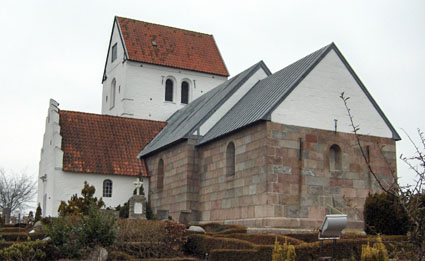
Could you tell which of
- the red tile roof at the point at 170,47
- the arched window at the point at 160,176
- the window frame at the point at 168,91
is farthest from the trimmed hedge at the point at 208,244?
the red tile roof at the point at 170,47

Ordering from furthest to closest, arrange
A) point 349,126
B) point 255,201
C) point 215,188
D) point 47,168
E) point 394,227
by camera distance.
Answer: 1. point 47,168
2. point 215,188
3. point 349,126
4. point 255,201
5. point 394,227

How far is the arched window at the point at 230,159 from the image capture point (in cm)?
1719

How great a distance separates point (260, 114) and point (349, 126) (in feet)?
9.20

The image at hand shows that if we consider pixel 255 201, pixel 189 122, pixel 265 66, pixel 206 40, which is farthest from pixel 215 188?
pixel 206 40

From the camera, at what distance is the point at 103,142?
2277 centimetres

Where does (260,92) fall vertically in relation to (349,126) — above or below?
above

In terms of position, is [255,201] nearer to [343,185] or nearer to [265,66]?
[343,185]

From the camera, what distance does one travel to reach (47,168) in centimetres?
2269

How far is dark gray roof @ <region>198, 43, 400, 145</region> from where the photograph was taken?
15922mm

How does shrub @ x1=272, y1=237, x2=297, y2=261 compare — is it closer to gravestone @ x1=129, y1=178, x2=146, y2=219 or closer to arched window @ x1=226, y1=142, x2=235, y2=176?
arched window @ x1=226, y1=142, x2=235, y2=176

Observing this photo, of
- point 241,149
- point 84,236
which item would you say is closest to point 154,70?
point 241,149

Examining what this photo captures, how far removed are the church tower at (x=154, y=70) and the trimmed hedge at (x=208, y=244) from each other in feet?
49.4

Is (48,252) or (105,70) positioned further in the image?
(105,70)

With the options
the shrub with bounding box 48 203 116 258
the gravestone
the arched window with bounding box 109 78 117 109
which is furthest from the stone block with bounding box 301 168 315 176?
the arched window with bounding box 109 78 117 109
